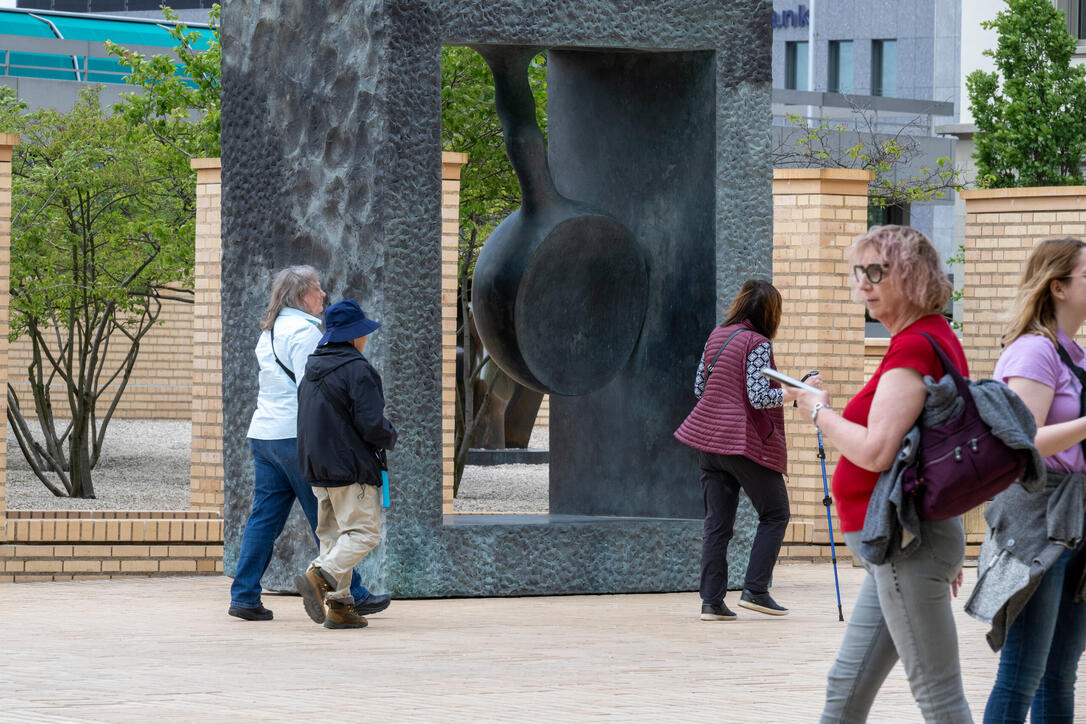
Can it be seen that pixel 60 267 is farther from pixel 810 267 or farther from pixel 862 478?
pixel 862 478

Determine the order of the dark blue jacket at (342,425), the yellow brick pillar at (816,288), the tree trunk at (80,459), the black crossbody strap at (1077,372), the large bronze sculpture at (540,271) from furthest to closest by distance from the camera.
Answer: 1. the tree trunk at (80,459)
2. the yellow brick pillar at (816,288)
3. the large bronze sculpture at (540,271)
4. the dark blue jacket at (342,425)
5. the black crossbody strap at (1077,372)

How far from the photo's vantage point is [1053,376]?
5.05m

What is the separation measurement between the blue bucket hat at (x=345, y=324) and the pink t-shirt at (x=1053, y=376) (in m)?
4.15

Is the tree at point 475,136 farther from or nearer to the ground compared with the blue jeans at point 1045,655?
farther from the ground

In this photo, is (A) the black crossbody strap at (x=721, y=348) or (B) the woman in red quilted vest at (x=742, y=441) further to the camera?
(A) the black crossbody strap at (x=721, y=348)

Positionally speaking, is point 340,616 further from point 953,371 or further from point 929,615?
point 953,371

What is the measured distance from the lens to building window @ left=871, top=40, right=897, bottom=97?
167 feet

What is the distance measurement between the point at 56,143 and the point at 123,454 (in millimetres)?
7105

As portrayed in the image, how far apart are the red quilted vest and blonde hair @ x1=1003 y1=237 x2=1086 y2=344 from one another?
3991 mm

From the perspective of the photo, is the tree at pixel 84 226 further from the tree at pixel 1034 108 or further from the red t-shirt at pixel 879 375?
the tree at pixel 1034 108

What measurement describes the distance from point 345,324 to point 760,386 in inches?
84.3

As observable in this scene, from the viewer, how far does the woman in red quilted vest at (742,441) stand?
927 centimetres

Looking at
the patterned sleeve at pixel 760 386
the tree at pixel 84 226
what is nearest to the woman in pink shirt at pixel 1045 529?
the patterned sleeve at pixel 760 386

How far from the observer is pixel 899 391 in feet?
14.4
